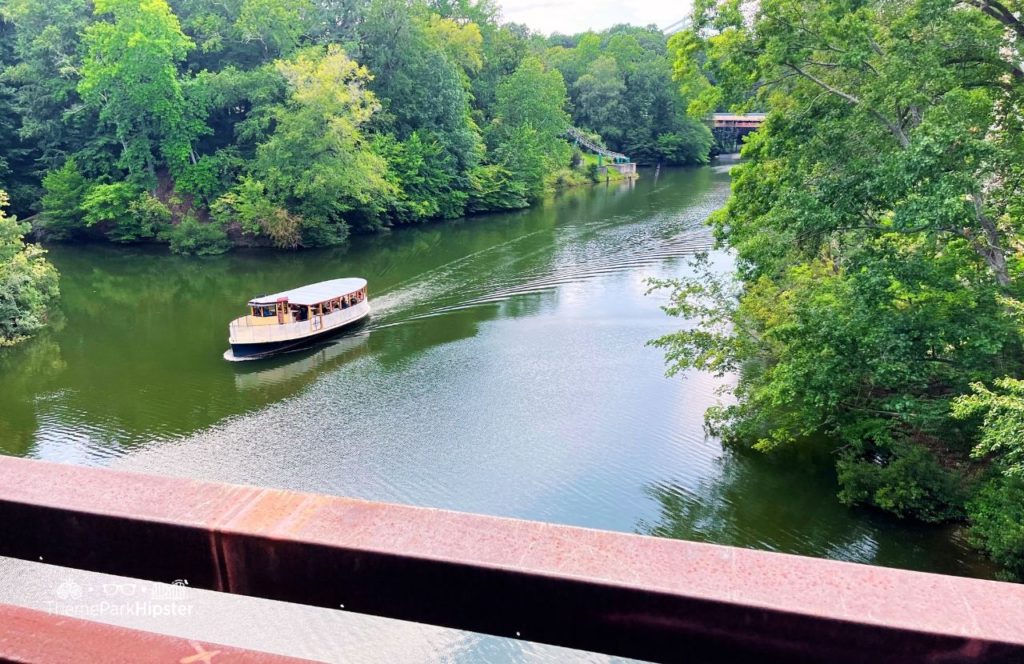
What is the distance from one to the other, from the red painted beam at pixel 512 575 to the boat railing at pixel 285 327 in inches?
754

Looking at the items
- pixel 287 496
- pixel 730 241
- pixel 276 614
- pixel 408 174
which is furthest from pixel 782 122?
pixel 408 174

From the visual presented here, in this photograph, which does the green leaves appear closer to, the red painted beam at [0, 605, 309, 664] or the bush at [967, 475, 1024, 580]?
the bush at [967, 475, 1024, 580]

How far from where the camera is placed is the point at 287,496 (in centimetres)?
159

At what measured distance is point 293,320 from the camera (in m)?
20.9

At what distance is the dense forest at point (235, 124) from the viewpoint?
3434 cm

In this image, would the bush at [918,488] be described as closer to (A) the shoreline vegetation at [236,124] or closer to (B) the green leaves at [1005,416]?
(B) the green leaves at [1005,416]

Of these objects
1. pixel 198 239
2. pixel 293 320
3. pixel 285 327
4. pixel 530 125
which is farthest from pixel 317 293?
pixel 530 125

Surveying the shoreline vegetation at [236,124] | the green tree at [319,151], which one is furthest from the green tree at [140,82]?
the green tree at [319,151]

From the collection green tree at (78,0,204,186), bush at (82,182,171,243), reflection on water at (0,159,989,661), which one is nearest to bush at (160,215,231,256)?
bush at (82,182,171,243)

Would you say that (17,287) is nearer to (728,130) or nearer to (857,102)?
(857,102)

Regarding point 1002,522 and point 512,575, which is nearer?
point 512,575

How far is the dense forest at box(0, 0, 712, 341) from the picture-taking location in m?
34.3

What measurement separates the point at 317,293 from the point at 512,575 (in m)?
21.7

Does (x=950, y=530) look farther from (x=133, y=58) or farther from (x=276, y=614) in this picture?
(x=133, y=58)
